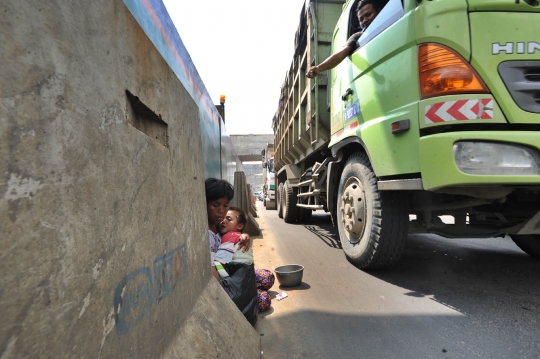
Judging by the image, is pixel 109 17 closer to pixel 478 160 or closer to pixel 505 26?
pixel 478 160

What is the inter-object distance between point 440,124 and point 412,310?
47.5 inches

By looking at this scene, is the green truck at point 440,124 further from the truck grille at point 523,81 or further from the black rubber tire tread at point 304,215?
the black rubber tire tread at point 304,215

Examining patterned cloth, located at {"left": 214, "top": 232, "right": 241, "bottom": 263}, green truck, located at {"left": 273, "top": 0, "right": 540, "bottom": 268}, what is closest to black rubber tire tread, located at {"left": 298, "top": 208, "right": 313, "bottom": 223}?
green truck, located at {"left": 273, "top": 0, "right": 540, "bottom": 268}

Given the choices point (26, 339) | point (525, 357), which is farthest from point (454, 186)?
point (26, 339)

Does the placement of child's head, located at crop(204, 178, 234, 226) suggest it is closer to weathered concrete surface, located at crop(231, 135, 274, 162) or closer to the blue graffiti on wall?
the blue graffiti on wall

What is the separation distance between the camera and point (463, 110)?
1.61 metres

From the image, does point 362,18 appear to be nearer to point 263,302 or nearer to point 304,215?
point 263,302

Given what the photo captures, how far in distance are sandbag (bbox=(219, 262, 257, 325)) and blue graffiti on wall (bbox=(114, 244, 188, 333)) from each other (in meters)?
0.53

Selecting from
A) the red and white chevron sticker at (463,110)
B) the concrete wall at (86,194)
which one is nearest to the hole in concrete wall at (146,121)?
the concrete wall at (86,194)

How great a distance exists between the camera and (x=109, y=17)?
0.72 m

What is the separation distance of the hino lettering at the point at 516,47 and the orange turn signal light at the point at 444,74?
0.18 m

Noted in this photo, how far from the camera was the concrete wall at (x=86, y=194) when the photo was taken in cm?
46

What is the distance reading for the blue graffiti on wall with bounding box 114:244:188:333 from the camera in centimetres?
71

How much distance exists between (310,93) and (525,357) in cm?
334
